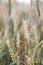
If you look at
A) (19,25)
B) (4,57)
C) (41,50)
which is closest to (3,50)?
(4,57)

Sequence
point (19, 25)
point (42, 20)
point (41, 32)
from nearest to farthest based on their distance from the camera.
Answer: point (41, 32) → point (42, 20) → point (19, 25)

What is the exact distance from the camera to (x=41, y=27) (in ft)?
3.47

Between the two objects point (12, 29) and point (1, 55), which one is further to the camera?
point (12, 29)

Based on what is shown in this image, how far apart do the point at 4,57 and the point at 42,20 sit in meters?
Result: 0.37

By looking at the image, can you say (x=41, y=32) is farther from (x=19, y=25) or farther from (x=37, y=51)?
(x=19, y=25)

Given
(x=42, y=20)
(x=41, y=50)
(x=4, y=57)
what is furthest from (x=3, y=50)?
(x=42, y=20)

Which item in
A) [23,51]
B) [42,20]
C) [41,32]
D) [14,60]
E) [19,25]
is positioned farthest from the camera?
[19,25]

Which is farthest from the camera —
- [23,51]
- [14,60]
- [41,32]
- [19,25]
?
[19,25]

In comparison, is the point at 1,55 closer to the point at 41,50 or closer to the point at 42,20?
the point at 41,50

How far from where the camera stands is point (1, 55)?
821 millimetres

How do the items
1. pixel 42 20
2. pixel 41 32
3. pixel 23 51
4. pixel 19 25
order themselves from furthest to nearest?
pixel 19 25, pixel 42 20, pixel 41 32, pixel 23 51

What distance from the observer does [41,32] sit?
988 mm

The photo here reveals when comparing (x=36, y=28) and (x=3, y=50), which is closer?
(x=3, y=50)

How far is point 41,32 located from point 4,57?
207mm
